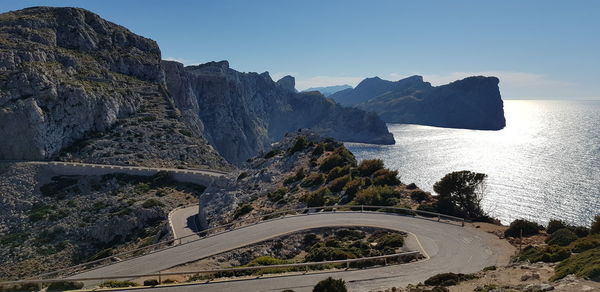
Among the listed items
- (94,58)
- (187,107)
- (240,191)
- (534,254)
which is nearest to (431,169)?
(187,107)

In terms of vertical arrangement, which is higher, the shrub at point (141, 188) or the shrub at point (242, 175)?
the shrub at point (242, 175)

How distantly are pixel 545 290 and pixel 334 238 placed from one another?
1532cm

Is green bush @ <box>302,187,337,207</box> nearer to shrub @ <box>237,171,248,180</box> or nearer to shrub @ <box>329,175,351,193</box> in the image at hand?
shrub @ <box>329,175,351,193</box>

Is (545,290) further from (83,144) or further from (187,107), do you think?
(187,107)

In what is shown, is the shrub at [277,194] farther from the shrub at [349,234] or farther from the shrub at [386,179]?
the shrub at [349,234]

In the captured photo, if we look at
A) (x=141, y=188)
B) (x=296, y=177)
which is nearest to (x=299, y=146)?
(x=296, y=177)

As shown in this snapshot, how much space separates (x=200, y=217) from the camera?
4719cm

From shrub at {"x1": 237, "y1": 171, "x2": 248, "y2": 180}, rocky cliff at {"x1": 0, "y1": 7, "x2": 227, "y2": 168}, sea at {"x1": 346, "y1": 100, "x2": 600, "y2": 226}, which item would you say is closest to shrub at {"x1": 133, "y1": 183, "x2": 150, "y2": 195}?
rocky cliff at {"x1": 0, "y1": 7, "x2": 227, "y2": 168}

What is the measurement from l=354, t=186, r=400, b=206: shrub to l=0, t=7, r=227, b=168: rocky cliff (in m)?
51.9

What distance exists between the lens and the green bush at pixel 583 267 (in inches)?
555

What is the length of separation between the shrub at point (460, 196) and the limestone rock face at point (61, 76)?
242 feet

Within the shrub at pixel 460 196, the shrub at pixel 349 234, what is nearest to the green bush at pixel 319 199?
the shrub at pixel 349 234

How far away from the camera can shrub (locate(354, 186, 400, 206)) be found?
→ 37.8 m

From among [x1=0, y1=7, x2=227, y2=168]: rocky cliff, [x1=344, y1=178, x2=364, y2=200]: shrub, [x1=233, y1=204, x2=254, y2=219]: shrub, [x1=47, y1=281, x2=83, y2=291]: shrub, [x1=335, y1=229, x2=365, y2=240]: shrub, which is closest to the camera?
[x1=47, y1=281, x2=83, y2=291]: shrub
